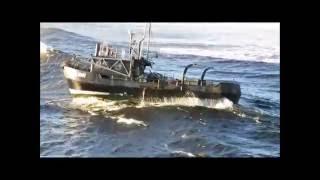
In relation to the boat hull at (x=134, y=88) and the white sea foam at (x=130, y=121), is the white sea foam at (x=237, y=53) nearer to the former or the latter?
the boat hull at (x=134, y=88)

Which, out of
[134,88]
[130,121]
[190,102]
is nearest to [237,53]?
[190,102]

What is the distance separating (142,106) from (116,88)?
0.71 ft

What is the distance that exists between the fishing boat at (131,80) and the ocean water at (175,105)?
0.13 feet

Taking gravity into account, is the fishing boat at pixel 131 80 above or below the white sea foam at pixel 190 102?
above

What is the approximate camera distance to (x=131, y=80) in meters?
3.07

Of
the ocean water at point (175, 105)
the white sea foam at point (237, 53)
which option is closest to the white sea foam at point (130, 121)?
the ocean water at point (175, 105)

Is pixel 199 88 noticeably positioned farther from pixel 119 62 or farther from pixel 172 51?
pixel 119 62

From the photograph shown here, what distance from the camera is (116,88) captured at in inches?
120

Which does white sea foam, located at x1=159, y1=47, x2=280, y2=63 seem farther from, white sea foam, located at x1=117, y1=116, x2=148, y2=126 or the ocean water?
white sea foam, located at x1=117, y1=116, x2=148, y2=126

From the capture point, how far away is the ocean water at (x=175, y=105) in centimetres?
297

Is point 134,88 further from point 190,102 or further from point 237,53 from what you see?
point 237,53

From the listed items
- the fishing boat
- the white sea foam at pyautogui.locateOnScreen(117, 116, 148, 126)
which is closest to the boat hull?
the fishing boat

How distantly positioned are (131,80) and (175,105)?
0.34 metres
